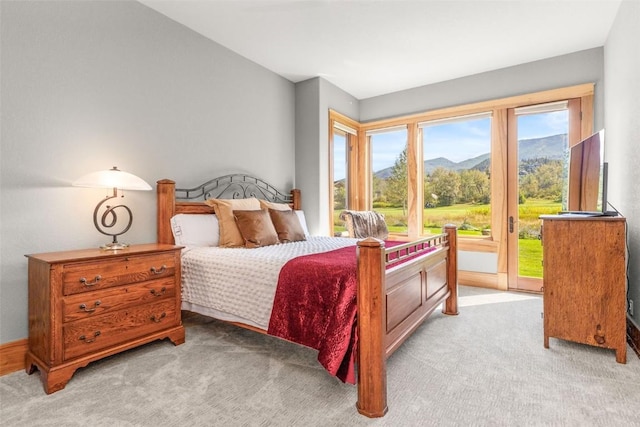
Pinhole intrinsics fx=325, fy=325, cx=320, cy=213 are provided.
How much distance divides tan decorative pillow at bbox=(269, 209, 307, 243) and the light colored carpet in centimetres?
101

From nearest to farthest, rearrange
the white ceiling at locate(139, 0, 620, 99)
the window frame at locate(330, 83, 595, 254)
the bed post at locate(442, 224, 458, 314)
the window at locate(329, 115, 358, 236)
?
the white ceiling at locate(139, 0, 620, 99), the bed post at locate(442, 224, 458, 314), the window frame at locate(330, 83, 595, 254), the window at locate(329, 115, 358, 236)

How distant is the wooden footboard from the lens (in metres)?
1.60

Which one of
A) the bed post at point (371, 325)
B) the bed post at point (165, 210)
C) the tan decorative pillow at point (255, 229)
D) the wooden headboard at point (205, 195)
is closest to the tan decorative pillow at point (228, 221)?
the tan decorative pillow at point (255, 229)

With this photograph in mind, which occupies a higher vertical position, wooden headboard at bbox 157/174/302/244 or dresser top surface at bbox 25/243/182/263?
wooden headboard at bbox 157/174/302/244

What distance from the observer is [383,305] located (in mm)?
1629

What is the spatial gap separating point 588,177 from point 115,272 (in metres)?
3.73

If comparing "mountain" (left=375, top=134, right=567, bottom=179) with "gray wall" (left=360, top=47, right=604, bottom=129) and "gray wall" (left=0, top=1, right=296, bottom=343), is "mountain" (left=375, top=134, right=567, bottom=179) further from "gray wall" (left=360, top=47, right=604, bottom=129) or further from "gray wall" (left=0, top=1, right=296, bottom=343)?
"gray wall" (left=0, top=1, right=296, bottom=343)

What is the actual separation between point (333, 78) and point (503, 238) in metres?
3.02

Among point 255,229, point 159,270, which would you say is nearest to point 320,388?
point 159,270

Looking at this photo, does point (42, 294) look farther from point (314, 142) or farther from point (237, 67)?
point (314, 142)

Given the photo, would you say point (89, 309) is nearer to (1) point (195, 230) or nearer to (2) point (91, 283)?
(2) point (91, 283)

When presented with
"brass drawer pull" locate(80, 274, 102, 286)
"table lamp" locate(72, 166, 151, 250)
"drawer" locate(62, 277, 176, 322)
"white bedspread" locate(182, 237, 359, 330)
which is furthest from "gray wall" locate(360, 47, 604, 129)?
"brass drawer pull" locate(80, 274, 102, 286)

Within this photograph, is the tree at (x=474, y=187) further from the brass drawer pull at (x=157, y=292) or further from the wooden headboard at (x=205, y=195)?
the brass drawer pull at (x=157, y=292)

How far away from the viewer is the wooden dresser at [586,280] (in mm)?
2150
